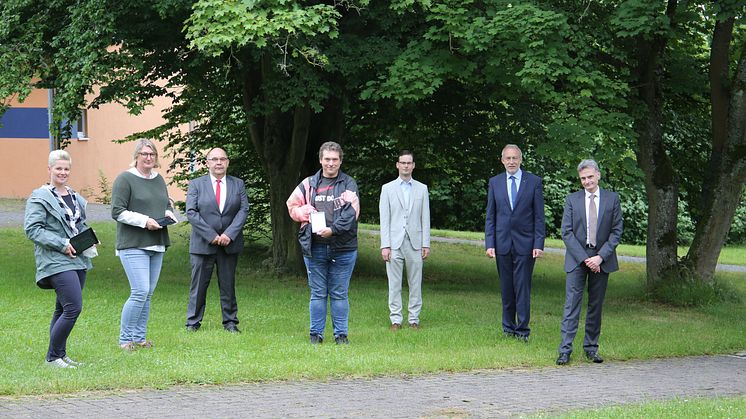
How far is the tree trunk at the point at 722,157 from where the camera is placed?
53.9 feet

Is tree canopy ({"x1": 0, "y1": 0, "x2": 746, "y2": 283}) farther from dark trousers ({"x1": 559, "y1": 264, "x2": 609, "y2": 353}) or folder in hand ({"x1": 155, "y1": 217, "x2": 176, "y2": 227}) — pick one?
dark trousers ({"x1": 559, "y1": 264, "x2": 609, "y2": 353})

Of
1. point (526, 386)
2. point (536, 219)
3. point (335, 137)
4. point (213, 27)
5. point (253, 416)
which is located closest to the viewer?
point (253, 416)

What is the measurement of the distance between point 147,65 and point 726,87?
909 centimetres

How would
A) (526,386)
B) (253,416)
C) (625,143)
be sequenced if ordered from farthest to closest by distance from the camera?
(625,143), (526,386), (253,416)

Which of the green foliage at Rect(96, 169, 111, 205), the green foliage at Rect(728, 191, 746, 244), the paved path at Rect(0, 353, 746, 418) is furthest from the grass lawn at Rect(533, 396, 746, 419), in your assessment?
the green foliage at Rect(728, 191, 746, 244)

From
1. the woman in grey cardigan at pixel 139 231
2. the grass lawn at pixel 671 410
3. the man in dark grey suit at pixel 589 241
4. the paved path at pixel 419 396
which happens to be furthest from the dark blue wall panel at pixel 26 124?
the grass lawn at pixel 671 410

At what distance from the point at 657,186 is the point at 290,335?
26.4 feet

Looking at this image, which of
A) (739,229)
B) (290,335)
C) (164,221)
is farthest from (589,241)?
(739,229)

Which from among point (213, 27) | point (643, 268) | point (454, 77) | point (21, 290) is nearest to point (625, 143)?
point (454, 77)

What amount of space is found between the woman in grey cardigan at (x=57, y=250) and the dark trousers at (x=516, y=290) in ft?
15.9

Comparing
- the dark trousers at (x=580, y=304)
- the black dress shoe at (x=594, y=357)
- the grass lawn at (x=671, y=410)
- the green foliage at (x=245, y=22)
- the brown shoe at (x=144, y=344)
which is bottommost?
the black dress shoe at (x=594, y=357)

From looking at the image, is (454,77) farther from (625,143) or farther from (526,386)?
(526,386)

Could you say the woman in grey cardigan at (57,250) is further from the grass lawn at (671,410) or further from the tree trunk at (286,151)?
the tree trunk at (286,151)

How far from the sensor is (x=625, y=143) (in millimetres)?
14172
